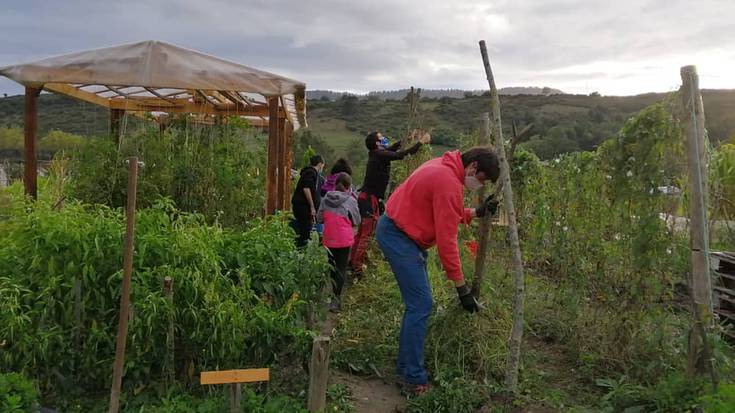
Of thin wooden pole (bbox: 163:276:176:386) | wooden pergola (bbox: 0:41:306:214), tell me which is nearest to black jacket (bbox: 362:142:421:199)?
wooden pergola (bbox: 0:41:306:214)

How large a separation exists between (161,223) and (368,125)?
107 feet

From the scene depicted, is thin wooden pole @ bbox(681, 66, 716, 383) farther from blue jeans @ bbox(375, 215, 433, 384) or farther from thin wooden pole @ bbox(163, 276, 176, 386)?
thin wooden pole @ bbox(163, 276, 176, 386)

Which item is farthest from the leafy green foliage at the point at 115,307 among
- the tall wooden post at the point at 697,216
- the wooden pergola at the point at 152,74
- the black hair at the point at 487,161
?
the tall wooden post at the point at 697,216

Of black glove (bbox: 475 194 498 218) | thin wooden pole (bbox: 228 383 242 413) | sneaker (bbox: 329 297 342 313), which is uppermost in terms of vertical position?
black glove (bbox: 475 194 498 218)

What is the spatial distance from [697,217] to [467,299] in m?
1.48

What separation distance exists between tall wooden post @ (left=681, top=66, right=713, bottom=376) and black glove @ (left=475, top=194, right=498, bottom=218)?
46.0 inches

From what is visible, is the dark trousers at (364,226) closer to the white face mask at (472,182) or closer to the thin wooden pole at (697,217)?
the white face mask at (472,182)

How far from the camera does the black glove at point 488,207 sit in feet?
12.3

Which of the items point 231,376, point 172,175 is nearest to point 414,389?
point 231,376

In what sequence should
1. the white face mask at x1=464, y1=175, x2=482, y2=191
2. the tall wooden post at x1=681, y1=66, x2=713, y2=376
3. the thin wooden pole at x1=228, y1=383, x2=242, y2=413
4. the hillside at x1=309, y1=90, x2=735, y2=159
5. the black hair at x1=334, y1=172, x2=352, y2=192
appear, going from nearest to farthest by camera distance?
the thin wooden pole at x1=228, y1=383, x2=242, y2=413 < the tall wooden post at x1=681, y1=66, x2=713, y2=376 < the white face mask at x1=464, y1=175, x2=482, y2=191 < the black hair at x1=334, y1=172, x2=352, y2=192 < the hillside at x1=309, y1=90, x2=735, y2=159

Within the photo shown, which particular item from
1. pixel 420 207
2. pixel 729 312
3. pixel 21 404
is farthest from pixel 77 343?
pixel 729 312

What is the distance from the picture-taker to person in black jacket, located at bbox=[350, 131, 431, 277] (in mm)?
6457

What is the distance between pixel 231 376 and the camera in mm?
2822

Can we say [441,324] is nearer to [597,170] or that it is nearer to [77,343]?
[597,170]
